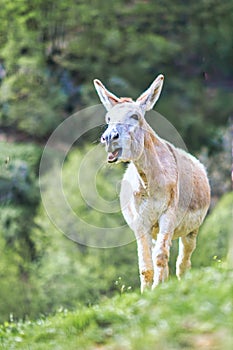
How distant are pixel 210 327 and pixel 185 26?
139 ft

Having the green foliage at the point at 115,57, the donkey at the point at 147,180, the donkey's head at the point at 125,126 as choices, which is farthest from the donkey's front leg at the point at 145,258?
the green foliage at the point at 115,57

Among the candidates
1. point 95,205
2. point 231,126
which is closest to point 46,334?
point 95,205

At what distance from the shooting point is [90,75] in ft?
154

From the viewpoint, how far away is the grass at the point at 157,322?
7.98 m

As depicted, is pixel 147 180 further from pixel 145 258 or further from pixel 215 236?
pixel 215 236

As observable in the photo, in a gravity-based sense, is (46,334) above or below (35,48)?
below

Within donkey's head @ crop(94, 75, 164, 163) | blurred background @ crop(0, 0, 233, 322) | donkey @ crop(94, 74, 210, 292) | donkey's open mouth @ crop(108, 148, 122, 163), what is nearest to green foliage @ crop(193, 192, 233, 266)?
blurred background @ crop(0, 0, 233, 322)

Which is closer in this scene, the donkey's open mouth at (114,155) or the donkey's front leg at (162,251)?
the donkey's open mouth at (114,155)

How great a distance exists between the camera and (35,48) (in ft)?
155

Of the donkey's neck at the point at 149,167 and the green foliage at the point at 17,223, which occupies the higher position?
the green foliage at the point at 17,223

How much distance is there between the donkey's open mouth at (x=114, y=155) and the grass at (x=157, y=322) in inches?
49.4

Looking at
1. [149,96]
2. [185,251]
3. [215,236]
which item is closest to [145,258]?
[185,251]

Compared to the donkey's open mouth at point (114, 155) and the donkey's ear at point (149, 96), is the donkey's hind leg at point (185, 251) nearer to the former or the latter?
the donkey's ear at point (149, 96)

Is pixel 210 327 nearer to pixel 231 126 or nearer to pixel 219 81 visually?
pixel 231 126
